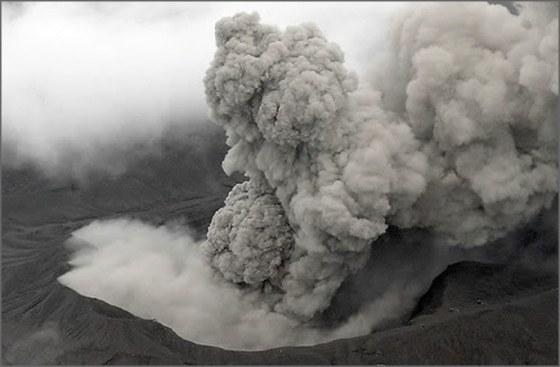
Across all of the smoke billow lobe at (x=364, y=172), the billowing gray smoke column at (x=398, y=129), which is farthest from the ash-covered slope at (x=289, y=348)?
the billowing gray smoke column at (x=398, y=129)

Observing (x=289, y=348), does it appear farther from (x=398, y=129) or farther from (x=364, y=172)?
(x=398, y=129)

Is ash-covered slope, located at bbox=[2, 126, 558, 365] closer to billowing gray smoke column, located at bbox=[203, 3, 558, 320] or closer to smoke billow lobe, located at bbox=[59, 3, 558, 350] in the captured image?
smoke billow lobe, located at bbox=[59, 3, 558, 350]

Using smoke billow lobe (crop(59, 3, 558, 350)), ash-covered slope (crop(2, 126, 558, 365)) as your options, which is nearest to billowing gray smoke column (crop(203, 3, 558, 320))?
smoke billow lobe (crop(59, 3, 558, 350))

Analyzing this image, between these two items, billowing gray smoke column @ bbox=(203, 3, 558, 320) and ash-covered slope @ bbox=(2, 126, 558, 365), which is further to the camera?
billowing gray smoke column @ bbox=(203, 3, 558, 320)

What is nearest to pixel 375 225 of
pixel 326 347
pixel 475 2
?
pixel 326 347

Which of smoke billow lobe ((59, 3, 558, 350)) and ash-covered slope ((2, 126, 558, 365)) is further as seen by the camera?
smoke billow lobe ((59, 3, 558, 350))

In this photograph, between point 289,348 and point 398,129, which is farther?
point 398,129

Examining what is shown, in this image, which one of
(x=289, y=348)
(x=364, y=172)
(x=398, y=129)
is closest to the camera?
(x=289, y=348)

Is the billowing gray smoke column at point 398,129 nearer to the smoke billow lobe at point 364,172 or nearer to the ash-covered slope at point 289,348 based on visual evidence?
the smoke billow lobe at point 364,172

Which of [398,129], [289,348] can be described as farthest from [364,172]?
[289,348]

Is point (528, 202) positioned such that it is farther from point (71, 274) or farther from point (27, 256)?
point (27, 256)
